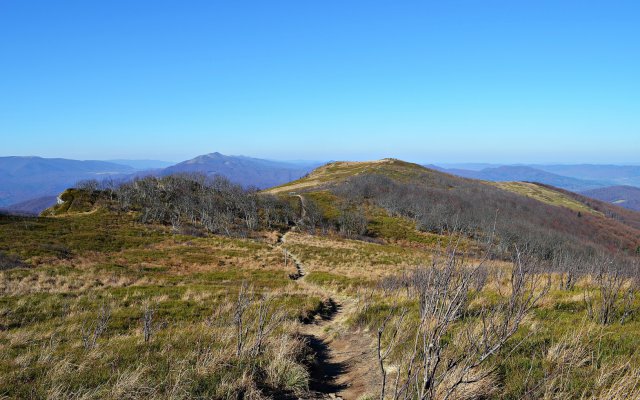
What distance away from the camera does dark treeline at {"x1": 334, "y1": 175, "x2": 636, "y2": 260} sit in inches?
3474

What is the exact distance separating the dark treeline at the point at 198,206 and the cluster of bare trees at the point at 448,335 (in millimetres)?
57539

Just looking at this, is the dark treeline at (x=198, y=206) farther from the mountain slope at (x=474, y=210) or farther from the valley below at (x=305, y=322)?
the mountain slope at (x=474, y=210)

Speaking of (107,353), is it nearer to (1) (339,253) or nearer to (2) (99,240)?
(1) (339,253)

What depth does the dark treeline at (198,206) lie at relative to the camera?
66938 millimetres

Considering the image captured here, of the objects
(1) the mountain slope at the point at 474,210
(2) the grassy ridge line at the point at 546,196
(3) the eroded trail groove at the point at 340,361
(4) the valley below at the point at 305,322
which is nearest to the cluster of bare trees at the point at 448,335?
(4) the valley below at the point at 305,322

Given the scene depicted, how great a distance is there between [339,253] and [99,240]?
31864mm

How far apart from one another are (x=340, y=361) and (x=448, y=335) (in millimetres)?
2702

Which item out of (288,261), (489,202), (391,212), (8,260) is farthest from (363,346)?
(489,202)

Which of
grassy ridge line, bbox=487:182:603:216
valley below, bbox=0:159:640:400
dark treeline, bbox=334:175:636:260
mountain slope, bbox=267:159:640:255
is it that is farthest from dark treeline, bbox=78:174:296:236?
grassy ridge line, bbox=487:182:603:216

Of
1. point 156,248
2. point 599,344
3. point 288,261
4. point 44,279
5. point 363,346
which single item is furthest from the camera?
point 156,248

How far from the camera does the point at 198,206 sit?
7669cm

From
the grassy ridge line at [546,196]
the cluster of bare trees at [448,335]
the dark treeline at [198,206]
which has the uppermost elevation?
the cluster of bare trees at [448,335]

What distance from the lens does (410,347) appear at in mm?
7523

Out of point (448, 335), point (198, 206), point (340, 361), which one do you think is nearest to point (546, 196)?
point (198, 206)
